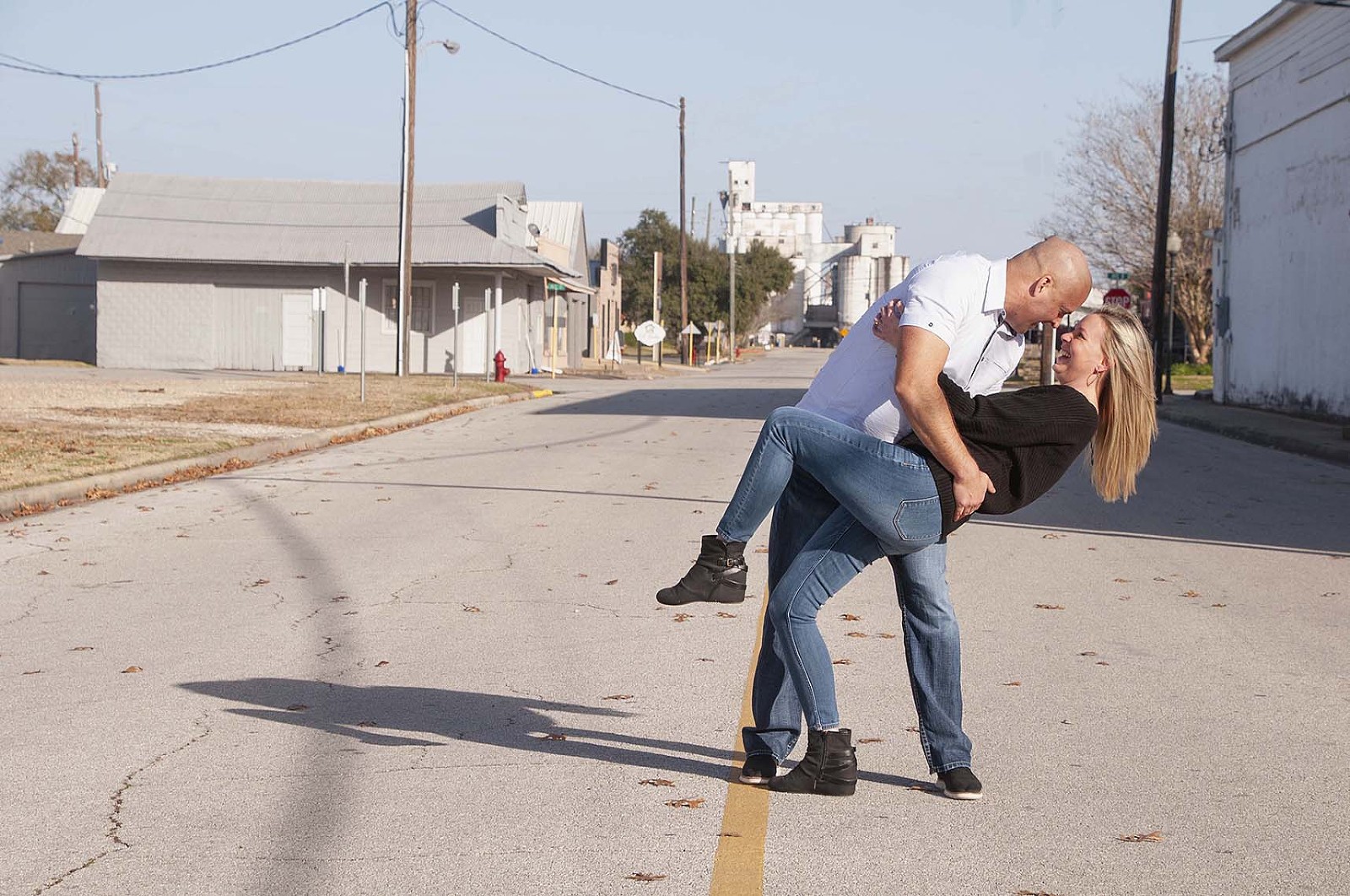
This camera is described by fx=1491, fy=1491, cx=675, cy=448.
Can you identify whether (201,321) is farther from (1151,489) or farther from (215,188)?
(1151,489)

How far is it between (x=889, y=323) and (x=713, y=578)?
97cm

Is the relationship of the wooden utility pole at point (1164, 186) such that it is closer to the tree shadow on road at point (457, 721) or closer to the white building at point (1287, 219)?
the white building at point (1287, 219)

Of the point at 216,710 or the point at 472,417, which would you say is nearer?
the point at 216,710

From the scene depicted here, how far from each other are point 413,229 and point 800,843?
4169cm

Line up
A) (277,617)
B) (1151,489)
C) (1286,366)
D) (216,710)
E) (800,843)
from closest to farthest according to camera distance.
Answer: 1. (800,843)
2. (216,710)
3. (277,617)
4. (1151,489)
5. (1286,366)

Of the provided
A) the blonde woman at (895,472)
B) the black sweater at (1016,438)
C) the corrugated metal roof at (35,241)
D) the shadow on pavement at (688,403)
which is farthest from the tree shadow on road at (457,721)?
the corrugated metal roof at (35,241)

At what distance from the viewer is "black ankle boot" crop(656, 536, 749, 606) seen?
461 cm

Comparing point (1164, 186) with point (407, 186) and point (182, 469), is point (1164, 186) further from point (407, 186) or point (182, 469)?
point (182, 469)

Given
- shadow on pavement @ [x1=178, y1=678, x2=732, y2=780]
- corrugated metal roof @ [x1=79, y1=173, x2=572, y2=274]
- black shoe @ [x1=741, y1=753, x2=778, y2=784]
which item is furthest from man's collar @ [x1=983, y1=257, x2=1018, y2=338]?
corrugated metal roof @ [x1=79, y1=173, x2=572, y2=274]

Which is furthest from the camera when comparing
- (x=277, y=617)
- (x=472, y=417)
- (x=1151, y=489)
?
(x=472, y=417)

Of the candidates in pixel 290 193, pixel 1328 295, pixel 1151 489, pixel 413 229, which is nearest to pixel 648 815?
pixel 1151 489

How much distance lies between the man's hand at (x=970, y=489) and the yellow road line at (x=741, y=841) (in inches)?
45.2

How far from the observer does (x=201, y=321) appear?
145 ft

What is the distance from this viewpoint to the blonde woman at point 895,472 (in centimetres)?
430
